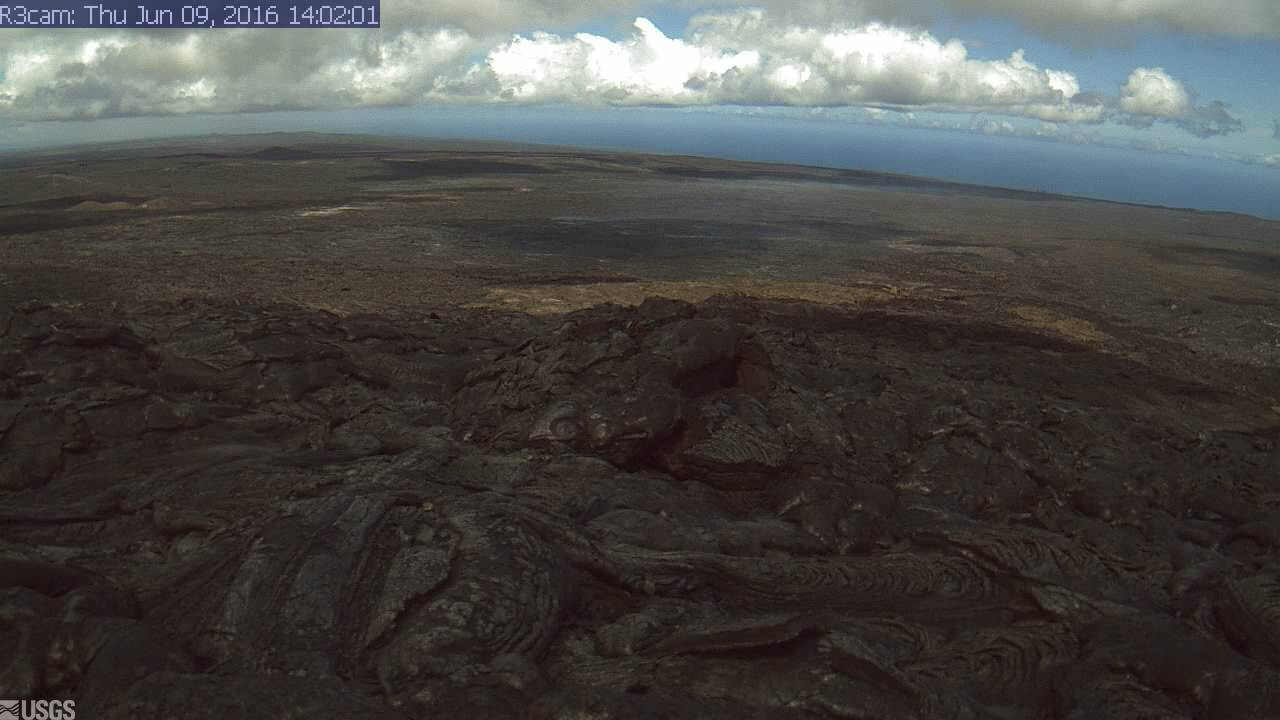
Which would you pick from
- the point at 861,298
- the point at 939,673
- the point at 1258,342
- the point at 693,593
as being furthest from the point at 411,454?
the point at 1258,342

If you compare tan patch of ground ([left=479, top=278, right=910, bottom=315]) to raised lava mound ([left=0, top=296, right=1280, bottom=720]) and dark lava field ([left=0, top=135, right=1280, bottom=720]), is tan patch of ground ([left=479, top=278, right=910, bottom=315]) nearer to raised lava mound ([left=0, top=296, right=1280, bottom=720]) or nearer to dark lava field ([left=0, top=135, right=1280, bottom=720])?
dark lava field ([left=0, top=135, right=1280, bottom=720])

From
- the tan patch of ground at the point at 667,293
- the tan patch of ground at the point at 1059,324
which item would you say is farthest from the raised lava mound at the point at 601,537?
the tan patch of ground at the point at 667,293

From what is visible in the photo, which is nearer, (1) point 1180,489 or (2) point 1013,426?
(1) point 1180,489

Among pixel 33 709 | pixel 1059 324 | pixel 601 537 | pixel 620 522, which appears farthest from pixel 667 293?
pixel 33 709

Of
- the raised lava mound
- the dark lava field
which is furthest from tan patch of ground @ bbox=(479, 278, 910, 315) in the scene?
the raised lava mound

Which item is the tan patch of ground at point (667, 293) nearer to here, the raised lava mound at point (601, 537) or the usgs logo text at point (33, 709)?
the raised lava mound at point (601, 537)

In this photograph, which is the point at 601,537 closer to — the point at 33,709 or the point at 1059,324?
the point at 33,709

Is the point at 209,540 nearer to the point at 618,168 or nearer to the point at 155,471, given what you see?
the point at 155,471
